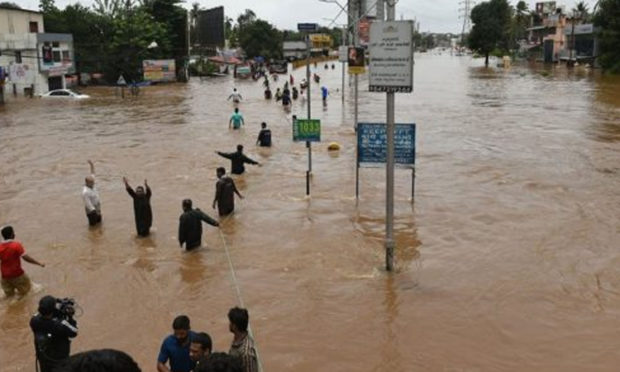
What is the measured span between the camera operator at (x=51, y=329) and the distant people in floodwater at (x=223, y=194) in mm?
7723

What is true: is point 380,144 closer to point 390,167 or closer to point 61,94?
point 390,167

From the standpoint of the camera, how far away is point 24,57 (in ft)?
167

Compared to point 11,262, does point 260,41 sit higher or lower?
higher

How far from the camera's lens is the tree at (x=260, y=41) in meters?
105

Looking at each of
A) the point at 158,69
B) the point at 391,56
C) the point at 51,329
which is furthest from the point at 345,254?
the point at 158,69

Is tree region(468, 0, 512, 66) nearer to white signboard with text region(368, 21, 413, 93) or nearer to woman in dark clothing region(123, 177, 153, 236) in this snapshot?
woman in dark clothing region(123, 177, 153, 236)

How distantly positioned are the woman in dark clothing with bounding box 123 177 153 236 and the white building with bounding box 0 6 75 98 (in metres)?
42.4

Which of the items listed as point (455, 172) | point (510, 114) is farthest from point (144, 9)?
point (455, 172)

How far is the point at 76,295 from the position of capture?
10.3m

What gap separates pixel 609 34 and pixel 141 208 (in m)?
→ 66.2

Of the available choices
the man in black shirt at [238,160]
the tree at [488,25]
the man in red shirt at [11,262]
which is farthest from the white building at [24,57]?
the tree at [488,25]

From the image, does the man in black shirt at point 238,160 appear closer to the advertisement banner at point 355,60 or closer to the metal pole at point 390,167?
the advertisement banner at point 355,60

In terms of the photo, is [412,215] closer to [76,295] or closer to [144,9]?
[76,295]

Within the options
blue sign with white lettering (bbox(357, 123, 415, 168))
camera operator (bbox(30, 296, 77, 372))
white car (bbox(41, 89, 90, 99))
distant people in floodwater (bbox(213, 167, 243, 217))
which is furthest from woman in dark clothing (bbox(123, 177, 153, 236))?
white car (bbox(41, 89, 90, 99))
